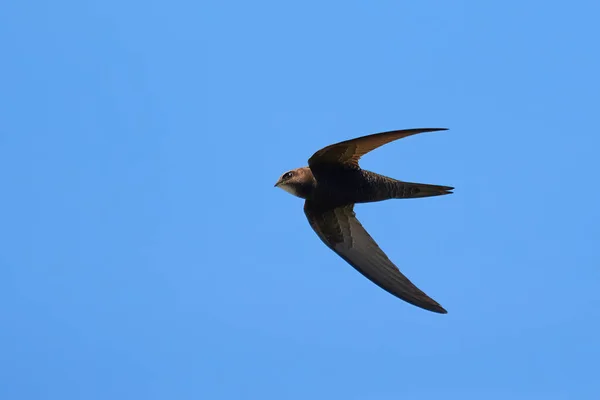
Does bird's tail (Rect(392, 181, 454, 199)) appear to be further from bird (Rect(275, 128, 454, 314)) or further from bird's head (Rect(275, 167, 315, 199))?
bird's head (Rect(275, 167, 315, 199))

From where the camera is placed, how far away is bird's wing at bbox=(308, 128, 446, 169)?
41.2 feet

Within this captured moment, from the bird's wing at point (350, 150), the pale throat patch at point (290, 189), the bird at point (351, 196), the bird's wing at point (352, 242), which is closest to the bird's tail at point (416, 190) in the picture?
the bird at point (351, 196)

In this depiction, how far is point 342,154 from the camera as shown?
43.6 ft

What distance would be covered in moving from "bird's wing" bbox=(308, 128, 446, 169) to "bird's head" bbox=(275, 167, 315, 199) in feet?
0.88

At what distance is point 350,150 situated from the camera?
43.3 ft

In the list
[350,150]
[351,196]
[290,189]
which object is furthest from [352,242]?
[350,150]

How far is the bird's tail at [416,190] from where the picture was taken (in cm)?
1339

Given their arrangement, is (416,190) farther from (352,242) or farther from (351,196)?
(352,242)

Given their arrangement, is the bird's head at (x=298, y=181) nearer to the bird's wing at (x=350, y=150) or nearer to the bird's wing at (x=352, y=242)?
the bird's wing at (x=350, y=150)

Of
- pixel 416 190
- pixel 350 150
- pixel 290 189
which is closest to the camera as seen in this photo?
pixel 350 150

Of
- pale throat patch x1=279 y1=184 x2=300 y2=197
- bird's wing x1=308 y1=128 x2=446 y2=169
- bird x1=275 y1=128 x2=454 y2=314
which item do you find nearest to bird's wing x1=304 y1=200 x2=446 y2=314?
bird x1=275 y1=128 x2=454 y2=314

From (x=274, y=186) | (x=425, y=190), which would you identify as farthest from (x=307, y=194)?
(x=425, y=190)

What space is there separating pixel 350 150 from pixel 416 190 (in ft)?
3.50

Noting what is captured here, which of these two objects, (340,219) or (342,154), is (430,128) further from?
(340,219)
